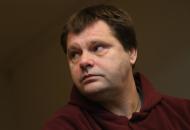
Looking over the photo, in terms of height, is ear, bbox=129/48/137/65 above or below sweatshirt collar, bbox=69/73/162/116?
Answer: above

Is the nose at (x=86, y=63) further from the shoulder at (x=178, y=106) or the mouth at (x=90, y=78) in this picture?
the shoulder at (x=178, y=106)

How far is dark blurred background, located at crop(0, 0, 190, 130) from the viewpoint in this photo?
6.39 feet

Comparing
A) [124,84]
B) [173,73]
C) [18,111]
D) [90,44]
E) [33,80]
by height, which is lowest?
[18,111]

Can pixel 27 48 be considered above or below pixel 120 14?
below

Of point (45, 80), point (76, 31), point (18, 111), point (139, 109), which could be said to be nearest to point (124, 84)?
point (139, 109)

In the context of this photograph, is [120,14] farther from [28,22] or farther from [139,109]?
[28,22]

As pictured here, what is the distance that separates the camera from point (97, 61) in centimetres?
108

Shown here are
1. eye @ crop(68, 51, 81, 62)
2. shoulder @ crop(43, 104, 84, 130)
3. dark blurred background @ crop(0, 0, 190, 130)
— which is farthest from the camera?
dark blurred background @ crop(0, 0, 190, 130)

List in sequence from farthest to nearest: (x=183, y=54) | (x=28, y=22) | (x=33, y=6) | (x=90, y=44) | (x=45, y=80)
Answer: (x=45, y=80)
(x=28, y=22)
(x=33, y=6)
(x=183, y=54)
(x=90, y=44)

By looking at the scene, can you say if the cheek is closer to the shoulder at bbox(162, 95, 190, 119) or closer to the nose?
the nose

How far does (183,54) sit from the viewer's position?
1.91 metres

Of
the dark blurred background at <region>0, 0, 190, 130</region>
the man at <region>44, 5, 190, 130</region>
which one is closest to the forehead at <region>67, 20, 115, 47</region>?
the man at <region>44, 5, 190, 130</region>

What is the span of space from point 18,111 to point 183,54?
1.57 m

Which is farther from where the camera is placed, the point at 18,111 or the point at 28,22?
the point at 18,111
